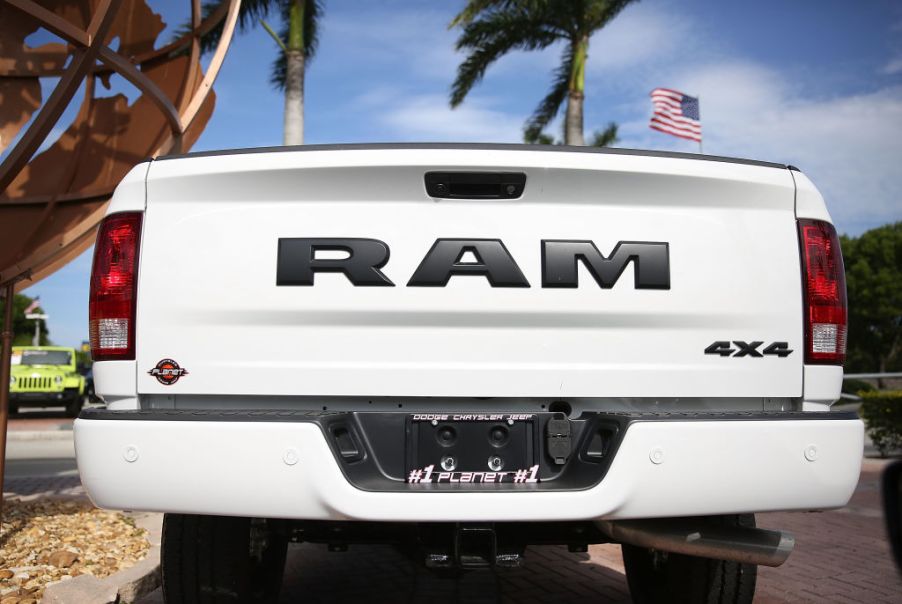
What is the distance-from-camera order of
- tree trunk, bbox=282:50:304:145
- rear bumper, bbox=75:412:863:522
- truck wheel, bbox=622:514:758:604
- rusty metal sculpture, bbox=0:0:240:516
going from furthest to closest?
1. tree trunk, bbox=282:50:304:145
2. rusty metal sculpture, bbox=0:0:240:516
3. truck wheel, bbox=622:514:758:604
4. rear bumper, bbox=75:412:863:522

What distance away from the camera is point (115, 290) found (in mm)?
2262

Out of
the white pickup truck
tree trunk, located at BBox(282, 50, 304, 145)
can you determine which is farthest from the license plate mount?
tree trunk, located at BBox(282, 50, 304, 145)

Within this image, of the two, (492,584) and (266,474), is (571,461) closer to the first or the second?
(266,474)

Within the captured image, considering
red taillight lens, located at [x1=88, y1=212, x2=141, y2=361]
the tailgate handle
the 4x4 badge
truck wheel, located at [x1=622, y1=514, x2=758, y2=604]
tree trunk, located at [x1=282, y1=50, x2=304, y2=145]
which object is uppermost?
tree trunk, located at [x1=282, y1=50, x2=304, y2=145]

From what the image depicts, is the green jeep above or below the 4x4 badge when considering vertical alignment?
below

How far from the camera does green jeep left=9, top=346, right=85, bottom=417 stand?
17.9 meters

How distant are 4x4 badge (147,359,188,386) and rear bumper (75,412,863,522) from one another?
0.44ft

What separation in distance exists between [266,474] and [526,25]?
16841 millimetres

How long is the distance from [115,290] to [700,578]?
7.39 feet

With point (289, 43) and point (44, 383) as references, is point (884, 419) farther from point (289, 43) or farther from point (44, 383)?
point (44, 383)

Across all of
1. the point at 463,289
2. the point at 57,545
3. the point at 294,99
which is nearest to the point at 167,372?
the point at 463,289

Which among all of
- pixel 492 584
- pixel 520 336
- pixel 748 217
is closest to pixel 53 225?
pixel 492 584

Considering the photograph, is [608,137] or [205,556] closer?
[205,556]

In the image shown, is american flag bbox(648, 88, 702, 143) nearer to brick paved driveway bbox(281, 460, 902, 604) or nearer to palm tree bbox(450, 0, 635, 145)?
palm tree bbox(450, 0, 635, 145)
